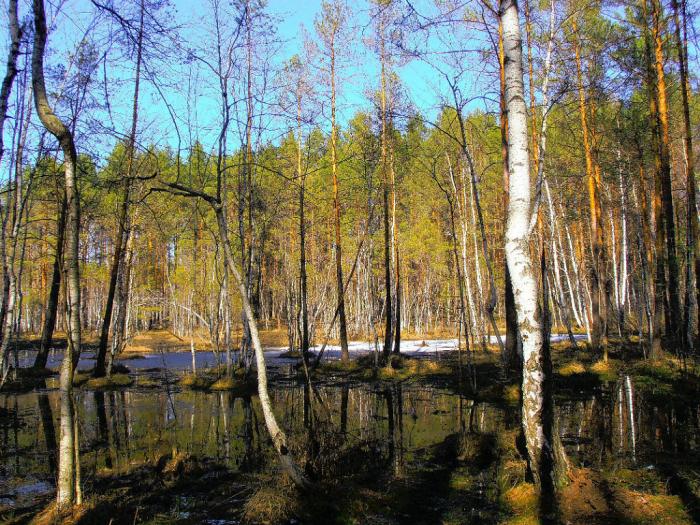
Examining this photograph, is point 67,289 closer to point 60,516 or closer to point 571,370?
point 60,516

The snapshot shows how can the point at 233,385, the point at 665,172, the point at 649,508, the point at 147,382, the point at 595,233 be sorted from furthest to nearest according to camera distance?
the point at 147,382 < the point at 595,233 < the point at 233,385 < the point at 665,172 < the point at 649,508

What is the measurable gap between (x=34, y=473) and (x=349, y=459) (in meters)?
4.78

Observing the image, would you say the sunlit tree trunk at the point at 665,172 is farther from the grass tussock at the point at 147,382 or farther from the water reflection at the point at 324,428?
the grass tussock at the point at 147,382

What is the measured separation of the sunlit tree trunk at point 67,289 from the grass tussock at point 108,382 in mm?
12722

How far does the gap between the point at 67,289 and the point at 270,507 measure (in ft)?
10.3

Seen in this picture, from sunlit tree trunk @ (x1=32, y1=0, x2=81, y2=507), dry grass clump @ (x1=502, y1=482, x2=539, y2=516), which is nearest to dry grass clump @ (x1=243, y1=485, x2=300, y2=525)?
sunlit tree trunk @ (x1=32, y1=0, x2=81, y2=507)

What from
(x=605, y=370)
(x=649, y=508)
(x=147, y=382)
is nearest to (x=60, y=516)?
(x=649, y=508)

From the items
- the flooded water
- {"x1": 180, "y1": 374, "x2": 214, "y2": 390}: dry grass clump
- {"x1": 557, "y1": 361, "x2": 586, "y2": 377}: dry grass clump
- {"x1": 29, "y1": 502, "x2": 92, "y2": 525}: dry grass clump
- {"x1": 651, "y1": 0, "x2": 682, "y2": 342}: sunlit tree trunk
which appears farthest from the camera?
{"x1": 180, "y1": 374, "x2": 214, "y2": 390}: dry grass clump

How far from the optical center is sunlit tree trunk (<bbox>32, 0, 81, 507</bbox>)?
479 cm

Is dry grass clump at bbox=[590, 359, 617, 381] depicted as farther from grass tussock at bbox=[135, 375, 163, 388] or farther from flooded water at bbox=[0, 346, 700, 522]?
grass tussock at bbox=[135, 375, 163, 388]

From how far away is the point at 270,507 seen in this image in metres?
5.11

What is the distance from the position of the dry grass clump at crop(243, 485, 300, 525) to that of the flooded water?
703 mm

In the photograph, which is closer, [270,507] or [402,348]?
[270,507]

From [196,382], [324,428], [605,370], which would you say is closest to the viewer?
[324,428]
